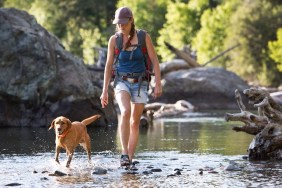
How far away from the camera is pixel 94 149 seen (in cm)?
1482

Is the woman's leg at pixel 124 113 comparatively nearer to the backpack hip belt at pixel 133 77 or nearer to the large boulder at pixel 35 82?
the backpack hip belt at pixel 133 77

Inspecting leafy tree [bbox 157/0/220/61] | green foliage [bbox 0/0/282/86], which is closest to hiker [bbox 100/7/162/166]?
green foliage [bbox 0/0/282/86]

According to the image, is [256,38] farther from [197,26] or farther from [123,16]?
[123,16]

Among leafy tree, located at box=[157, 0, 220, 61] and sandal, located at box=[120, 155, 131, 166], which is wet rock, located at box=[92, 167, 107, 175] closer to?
sandal, located at box=[120, 155, 131, 166]

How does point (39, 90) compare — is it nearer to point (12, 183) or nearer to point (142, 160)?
point (142, 160)

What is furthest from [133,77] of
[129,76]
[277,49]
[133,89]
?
[277,49]

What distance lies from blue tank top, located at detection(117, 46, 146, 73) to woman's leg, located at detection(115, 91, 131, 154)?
12.3 inches

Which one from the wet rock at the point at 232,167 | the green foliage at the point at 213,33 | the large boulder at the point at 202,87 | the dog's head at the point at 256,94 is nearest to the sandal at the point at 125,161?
the wet rock at the point at 232,167

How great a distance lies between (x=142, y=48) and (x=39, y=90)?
388 inches

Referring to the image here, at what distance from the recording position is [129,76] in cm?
1198

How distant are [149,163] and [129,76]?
47.4 inches

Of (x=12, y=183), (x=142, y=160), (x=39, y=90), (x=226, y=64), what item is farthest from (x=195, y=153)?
(x=226, y=64)

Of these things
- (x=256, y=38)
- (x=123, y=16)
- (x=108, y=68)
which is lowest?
(x=108, y=68)

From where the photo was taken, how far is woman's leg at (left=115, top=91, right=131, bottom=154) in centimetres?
1189
